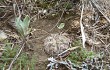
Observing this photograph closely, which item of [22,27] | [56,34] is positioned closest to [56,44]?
[56,34]

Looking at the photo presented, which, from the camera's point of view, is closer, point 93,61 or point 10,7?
point 93,61

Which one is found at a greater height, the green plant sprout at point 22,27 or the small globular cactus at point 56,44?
the green plant sprout at point 22,27

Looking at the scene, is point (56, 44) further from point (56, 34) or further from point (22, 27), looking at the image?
point (22, 27)

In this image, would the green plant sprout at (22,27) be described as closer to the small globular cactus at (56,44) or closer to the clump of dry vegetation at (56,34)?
the clump of dry vegetation at (56,34)

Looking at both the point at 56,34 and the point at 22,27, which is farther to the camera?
the point at 56,34

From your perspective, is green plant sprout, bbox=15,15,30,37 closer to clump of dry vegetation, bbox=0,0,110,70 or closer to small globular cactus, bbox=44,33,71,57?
clump of dry vegetation, bbox=0,0,110,70

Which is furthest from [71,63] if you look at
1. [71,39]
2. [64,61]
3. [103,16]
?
[103,16]

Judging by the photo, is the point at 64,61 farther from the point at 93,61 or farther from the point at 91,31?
the point at 91,31

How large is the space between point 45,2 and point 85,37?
43 cm

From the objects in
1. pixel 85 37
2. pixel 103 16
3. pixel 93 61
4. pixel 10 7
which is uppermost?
pixel 10 7

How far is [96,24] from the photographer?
6.09 ft

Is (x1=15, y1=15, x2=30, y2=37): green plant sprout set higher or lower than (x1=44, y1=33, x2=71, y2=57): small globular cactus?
higher


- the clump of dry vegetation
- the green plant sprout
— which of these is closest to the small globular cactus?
the clump of dry vegetation

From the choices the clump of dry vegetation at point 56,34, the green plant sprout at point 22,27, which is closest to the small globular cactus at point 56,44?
the clump of dry vegetation at point 56,34
